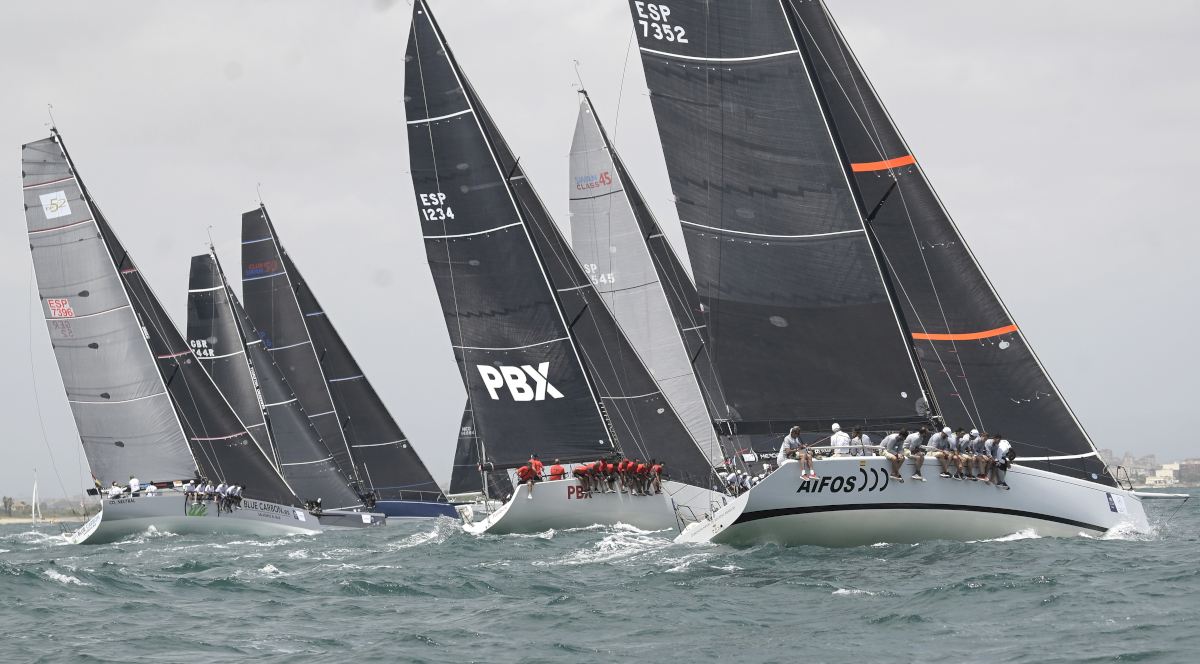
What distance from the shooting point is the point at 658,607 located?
52.2 feet

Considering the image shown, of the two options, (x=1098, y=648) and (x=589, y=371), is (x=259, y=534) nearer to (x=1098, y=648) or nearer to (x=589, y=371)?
(x=589, y=371)

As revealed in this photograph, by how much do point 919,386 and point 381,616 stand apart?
358 inches

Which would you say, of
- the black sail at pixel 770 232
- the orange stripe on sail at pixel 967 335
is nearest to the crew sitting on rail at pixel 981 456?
the black sail at pixel 770 232

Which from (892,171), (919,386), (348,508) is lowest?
(348,508)

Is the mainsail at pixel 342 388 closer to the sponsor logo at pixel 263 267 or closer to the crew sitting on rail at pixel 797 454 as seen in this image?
the sponsor logo at pixel 263 267

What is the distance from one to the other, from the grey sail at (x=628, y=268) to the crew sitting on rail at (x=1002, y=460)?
15.1 metres

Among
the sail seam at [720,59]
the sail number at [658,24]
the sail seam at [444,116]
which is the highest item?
the sail seam at [444,116]

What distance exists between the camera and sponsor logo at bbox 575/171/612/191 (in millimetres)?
37094

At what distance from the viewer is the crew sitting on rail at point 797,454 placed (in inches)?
746

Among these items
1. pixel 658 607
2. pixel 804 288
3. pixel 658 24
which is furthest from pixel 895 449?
pixel 658 24

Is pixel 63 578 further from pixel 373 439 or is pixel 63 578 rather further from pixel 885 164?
pixel 373 439

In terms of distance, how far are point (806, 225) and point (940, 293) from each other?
294 cm

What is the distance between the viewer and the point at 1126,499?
21.4m

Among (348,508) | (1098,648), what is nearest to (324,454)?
(348,508)
